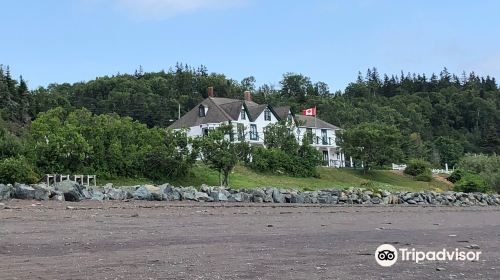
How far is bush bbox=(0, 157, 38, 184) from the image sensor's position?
3384 centimetres

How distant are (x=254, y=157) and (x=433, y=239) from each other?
4014 centimetres

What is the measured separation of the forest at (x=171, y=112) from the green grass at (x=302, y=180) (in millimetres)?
2069

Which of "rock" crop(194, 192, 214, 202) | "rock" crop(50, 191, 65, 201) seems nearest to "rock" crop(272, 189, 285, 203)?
"rock" crop(194, 192, 214, 202)

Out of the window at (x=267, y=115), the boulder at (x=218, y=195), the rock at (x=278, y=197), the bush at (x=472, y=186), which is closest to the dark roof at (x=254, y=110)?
the window at (x=267, y=115)

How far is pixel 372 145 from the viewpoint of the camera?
67.7 metres

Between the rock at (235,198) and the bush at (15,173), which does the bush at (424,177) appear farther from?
the bush at (15,173)

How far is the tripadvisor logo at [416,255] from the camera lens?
33.2 ft

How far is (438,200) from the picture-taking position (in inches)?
1700

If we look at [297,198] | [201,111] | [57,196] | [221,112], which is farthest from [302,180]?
[57,196]

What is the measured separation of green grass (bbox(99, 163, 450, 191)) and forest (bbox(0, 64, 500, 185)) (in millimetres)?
2069

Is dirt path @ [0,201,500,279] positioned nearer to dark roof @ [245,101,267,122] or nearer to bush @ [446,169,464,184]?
bush @ [446,169,464,184]

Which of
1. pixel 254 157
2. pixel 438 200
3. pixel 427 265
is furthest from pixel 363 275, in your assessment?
pixel 254 157

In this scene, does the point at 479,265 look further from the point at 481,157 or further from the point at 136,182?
the point at 481,157

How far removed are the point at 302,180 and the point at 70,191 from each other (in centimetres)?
3118
